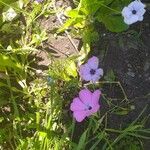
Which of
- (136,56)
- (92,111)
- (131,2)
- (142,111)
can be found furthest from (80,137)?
(131,2)

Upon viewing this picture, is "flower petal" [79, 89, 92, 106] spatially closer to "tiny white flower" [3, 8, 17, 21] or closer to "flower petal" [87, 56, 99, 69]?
"flower petal" [87, 56, 99, 69]

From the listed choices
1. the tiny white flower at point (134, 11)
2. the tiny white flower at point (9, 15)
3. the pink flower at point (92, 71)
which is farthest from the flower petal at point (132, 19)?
the tiny white flower at point (9, 15)

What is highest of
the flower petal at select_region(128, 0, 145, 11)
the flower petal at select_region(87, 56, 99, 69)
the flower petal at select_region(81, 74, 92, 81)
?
the flower petal at select_region(128, 0, 145, 11)

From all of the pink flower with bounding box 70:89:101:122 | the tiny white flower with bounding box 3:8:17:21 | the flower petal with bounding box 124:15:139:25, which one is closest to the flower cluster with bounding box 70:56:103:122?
the pink flower with bounding box 70:89:101:122

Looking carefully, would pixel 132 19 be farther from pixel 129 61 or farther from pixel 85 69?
pixel 85 69

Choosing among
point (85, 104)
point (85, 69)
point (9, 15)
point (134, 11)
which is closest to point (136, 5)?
point (134, 11)

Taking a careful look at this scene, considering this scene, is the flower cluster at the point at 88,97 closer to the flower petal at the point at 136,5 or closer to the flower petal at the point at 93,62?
the flower petal at the point at 93,62
